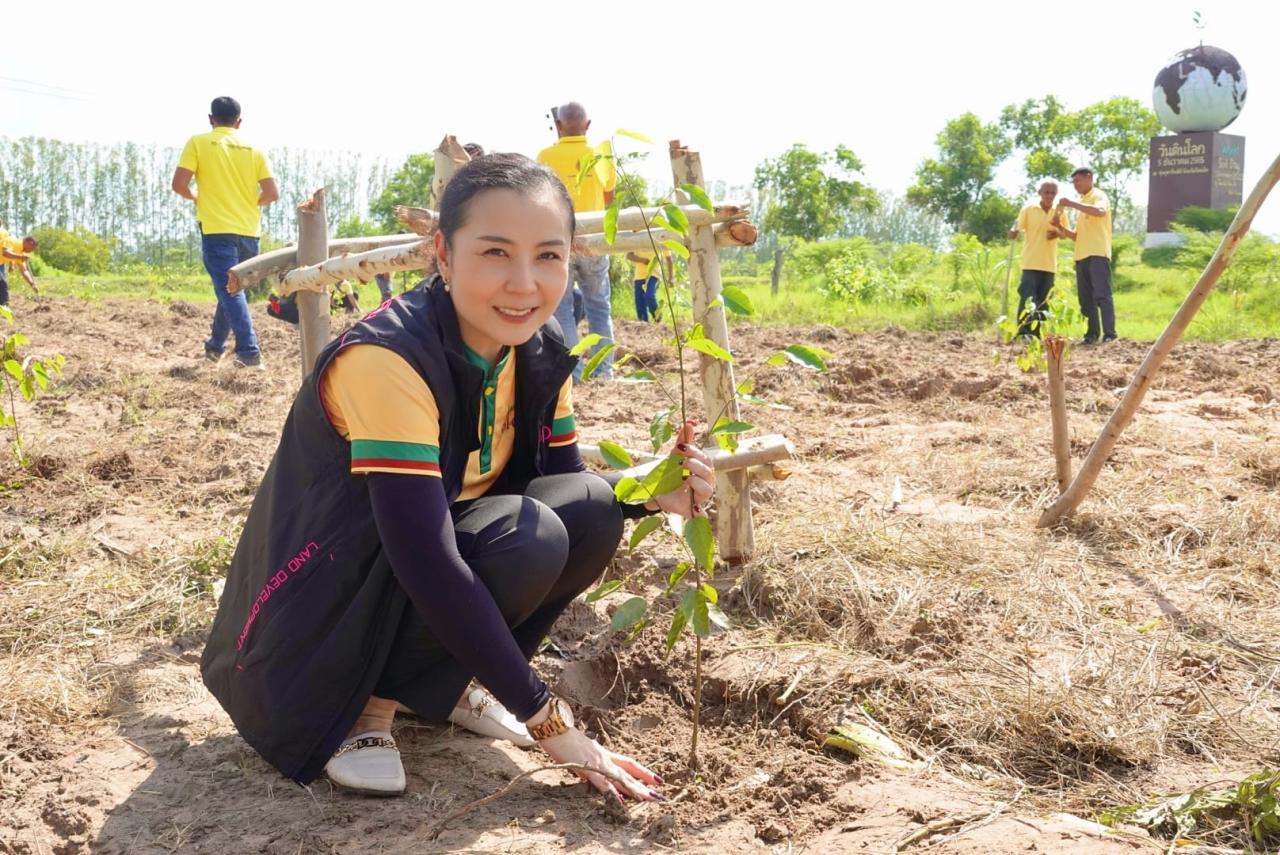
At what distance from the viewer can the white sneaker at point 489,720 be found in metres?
2.23

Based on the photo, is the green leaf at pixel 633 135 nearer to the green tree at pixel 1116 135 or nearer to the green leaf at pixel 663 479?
the green leaf at pixel 663 479

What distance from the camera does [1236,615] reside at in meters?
2.87

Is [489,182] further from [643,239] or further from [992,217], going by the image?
[992,217]

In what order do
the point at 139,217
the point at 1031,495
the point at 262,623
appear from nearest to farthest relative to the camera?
the point at 262,623 → the point at 1031,495 → the point at 139,217

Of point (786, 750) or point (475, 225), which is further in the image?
point (786, 750)

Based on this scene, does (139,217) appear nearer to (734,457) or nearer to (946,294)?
(946,294)

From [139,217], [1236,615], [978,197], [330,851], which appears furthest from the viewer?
[139,217]

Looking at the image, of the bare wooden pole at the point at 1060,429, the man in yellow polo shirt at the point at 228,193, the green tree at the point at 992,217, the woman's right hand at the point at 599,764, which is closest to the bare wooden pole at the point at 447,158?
the woman's right hand at the point at 599,764

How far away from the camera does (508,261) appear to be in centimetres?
186

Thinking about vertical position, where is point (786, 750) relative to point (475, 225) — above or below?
below

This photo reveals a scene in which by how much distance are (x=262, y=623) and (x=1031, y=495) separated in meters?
3.08

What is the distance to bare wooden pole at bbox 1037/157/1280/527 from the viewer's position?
3.01 m

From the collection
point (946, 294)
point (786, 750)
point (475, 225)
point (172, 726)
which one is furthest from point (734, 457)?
point (946, 294)

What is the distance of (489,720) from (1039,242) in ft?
26.4
